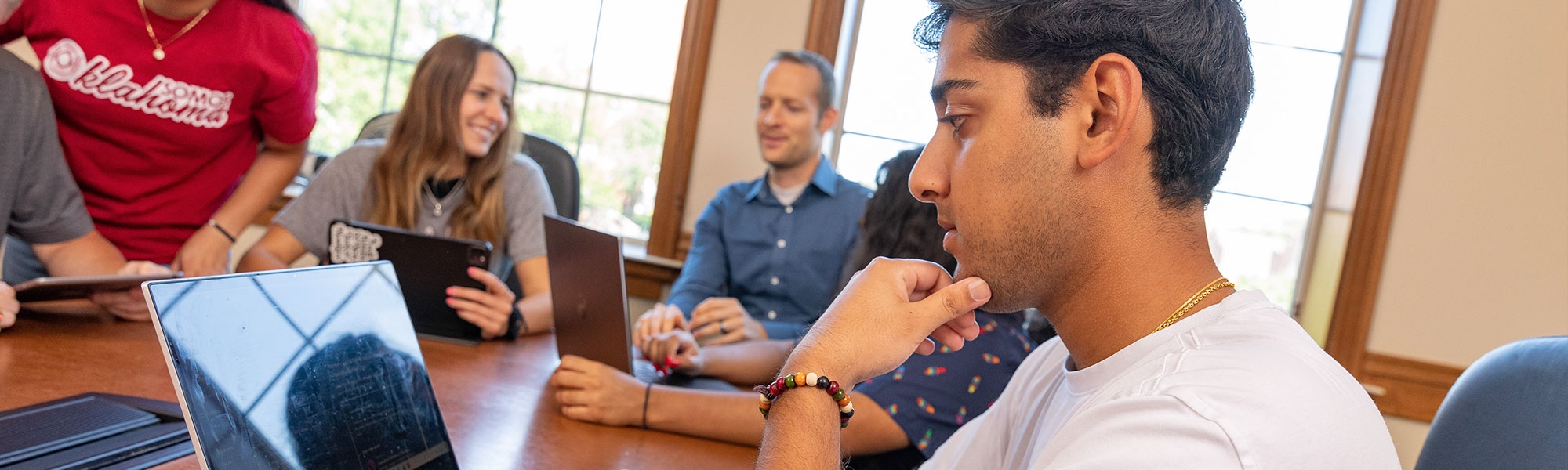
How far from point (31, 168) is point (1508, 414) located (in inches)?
80.3

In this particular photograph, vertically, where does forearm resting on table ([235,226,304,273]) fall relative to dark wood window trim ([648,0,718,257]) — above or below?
below

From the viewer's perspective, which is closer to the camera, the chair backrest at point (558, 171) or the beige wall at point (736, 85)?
the chair backrest at point (558, 171)

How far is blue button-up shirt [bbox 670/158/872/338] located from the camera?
276cm

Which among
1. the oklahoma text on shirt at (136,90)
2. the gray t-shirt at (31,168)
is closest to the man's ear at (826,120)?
the oklahoma text on shirt at (136,90)

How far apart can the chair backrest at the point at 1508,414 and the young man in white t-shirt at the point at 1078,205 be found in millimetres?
239

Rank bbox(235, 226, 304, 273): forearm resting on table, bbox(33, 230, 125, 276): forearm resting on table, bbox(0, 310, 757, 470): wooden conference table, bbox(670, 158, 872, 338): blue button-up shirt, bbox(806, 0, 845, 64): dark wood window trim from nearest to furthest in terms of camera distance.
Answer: bbox(0, 310, 757, 470): wooden conference table < bbox(33, 230, 125, 276): forearm resting on table < bbox(235, 226, 304, 273): forearm resting on table < bbox(670, 158, 872, 338): blue button-up shirt < bbox(806, 0, 845, 64): dark wood window trim

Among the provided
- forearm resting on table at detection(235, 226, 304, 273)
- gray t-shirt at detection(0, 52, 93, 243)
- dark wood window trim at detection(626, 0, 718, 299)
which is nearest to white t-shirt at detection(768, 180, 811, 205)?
dark wood window trim at detection(626, 0, 718, 299)

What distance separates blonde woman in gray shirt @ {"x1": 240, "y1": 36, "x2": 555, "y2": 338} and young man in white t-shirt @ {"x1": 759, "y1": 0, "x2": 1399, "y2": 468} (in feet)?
4.93

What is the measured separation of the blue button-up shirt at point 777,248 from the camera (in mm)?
2764

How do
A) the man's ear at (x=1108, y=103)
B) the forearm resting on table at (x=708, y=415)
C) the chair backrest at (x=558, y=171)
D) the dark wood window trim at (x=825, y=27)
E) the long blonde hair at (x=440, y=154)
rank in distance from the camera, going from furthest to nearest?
the dark wood window trim at (x=825, y=27) < the chair backrest at (x=558, y=171) < the long blonde hair at (x=440, y=154) < the forearm resting on table at (x=708, y=415) < the man's ear at (x=1108, y=103)

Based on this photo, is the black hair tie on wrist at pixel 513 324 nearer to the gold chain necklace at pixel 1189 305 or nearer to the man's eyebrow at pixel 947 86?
the man's eyebrow at pixel 947 86

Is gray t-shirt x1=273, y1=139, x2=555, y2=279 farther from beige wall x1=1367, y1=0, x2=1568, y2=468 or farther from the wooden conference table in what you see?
beige wall x1=1367, y1=0, x2=1568, y2=468

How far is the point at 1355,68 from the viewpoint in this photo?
9.98 ft

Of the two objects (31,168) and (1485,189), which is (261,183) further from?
(1485,189)
